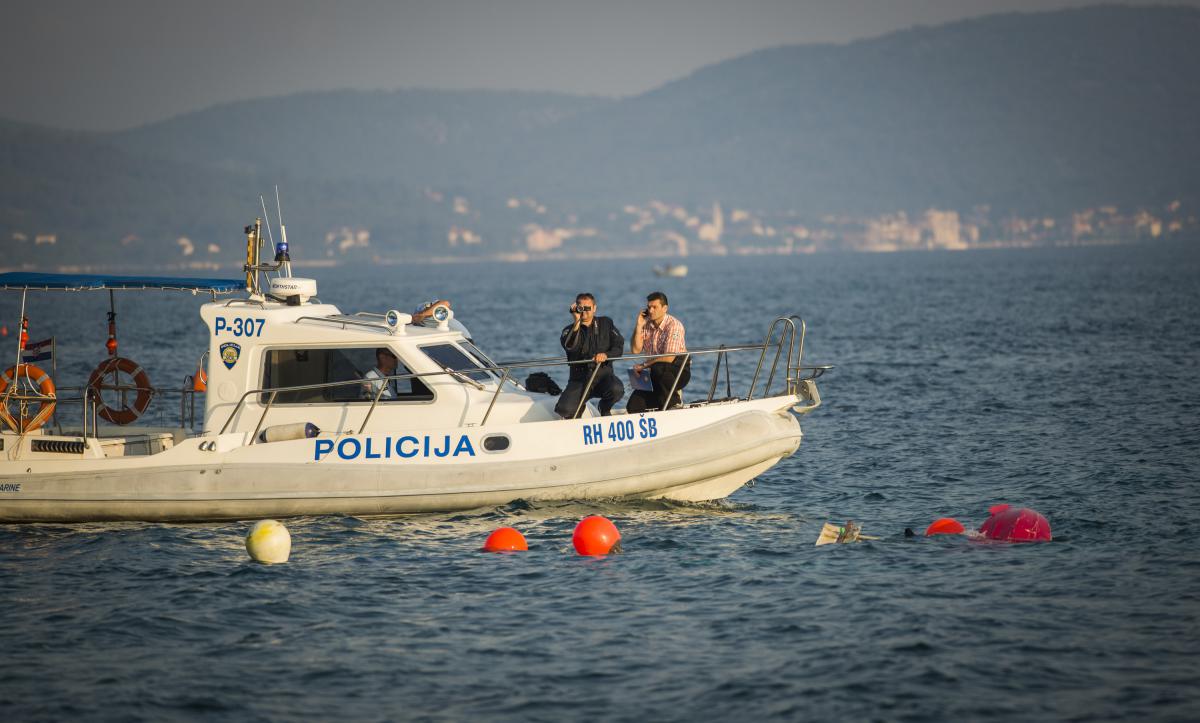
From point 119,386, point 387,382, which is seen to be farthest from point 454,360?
point 119,386

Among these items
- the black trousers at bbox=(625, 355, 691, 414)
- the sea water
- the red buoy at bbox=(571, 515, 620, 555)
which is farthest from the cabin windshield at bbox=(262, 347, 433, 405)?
the red buoy at bbox=(571, 515, 620, 555)

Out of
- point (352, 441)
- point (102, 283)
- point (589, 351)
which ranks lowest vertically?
point (352, 441)

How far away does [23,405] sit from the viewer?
1502cm

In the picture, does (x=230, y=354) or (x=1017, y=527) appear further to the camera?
(x=230, y=354)

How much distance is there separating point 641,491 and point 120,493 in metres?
6.08

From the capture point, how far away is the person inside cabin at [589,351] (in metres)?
14.8

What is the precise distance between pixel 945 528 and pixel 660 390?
3699 millimetres

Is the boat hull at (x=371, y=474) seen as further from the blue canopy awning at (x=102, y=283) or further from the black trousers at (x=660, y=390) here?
the blue canopy awning at (x=102, y=283)

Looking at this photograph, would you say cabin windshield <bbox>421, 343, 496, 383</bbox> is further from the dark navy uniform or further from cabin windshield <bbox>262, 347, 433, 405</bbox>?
the dark navy uniform

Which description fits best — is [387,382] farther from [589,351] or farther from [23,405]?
[23,405]

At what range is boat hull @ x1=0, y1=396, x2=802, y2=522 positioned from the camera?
14.5 m

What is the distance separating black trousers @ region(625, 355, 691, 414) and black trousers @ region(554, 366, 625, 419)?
361mm

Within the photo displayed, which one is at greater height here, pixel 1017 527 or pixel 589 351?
pixel 589 351

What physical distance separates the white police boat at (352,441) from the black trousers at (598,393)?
247 mm
